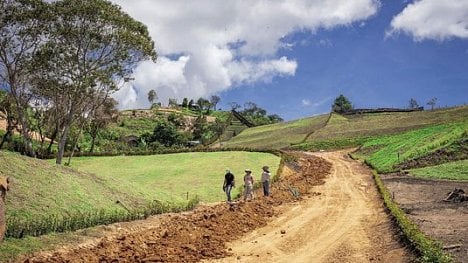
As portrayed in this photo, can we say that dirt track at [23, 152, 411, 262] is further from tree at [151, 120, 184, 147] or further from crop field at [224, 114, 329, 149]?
tree at [151, 120, 184, 147]

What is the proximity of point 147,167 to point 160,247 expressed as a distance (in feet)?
106

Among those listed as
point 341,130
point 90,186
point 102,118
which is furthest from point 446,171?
point 341,130

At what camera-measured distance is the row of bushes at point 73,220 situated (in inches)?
690

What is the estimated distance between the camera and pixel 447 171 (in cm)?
3694

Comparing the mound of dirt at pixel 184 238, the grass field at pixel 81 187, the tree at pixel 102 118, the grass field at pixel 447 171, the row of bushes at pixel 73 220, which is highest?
the tree at pixel 102 118

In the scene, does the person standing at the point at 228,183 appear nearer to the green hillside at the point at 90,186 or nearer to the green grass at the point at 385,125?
the green hillside at the point at 90,186

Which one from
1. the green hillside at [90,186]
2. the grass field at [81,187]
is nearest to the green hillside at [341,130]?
the grass field at [81,187]

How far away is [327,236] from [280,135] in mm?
74613

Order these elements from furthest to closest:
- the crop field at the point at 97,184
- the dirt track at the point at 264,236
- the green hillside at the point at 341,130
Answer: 1. the green hillside at the point at 341,130
2. the crop field at the point at 97,184
3. the dirt track at the point at 264,236

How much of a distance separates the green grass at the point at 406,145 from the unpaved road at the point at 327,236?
1549 cm

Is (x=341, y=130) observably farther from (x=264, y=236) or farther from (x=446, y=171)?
(x=264, y=236)

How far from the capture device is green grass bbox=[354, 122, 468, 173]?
46375 mm

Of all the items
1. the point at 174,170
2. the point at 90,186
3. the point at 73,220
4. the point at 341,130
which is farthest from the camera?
the point at 341,130

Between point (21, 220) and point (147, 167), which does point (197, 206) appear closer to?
point (21, 220)
